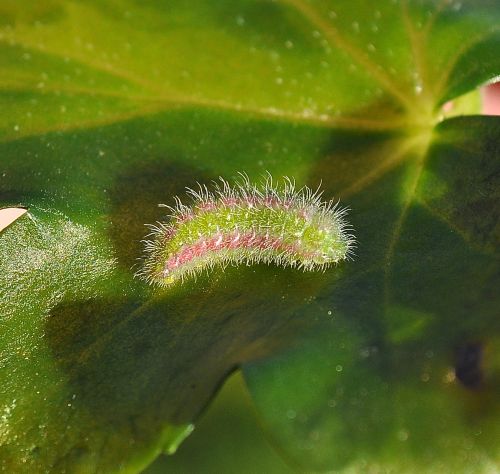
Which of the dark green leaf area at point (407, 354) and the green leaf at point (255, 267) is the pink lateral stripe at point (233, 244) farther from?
the dark green leaf area at point (407, 354)

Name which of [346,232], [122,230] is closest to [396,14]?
[346,232]

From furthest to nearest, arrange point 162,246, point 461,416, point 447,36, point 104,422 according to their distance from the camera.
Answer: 1. point 447,36
2. point 162,246
3. point 104,422
4. point 461,416

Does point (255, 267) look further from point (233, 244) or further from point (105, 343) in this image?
point (105, 343)

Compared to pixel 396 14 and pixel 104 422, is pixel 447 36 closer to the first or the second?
pixel 396 14

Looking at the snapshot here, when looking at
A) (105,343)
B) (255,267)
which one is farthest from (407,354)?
(105,343)

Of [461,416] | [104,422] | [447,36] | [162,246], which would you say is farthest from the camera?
[447,36]

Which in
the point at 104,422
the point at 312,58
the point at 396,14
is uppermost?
the point at 396,14
